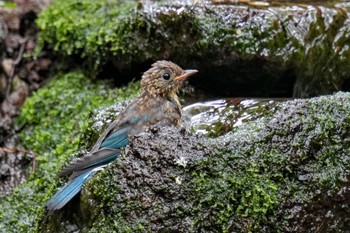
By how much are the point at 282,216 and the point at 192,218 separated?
568 millimetres

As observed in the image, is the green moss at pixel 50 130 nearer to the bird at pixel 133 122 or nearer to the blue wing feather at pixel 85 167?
the bird at pixel 133 122

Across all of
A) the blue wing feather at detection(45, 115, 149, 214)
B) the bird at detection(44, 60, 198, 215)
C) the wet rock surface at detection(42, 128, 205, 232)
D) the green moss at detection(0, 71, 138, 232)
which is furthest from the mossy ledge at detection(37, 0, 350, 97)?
the wet rock surface at detection(42, 128, 205, 232)

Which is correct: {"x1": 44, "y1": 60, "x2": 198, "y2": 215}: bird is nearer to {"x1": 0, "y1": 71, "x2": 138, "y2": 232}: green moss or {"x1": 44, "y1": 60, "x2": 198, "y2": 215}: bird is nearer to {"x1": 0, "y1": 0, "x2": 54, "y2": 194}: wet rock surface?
{"x1": 0, "y1": 71, "x2": 138, "y2": 232}: green moss

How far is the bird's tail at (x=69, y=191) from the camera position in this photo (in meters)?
4.97

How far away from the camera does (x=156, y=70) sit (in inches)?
249

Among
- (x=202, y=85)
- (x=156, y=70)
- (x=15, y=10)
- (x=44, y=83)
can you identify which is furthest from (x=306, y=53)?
(x=15, y=10)

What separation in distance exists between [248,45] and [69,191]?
252 centimetres

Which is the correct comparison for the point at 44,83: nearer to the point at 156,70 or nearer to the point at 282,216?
the point at 156,70

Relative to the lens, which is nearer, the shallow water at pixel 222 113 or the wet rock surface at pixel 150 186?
the wet rock surface at pixel 150 186

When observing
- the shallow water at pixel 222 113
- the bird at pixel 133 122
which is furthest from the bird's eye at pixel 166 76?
the shallow water at pixel 222 113

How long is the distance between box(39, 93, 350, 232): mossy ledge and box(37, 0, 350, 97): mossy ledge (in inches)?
73.7

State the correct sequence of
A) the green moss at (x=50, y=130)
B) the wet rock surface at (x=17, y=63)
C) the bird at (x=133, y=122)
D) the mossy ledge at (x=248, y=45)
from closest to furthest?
1. the bird at (x=133, y=122)
2. the green moss at (x=50, y=130)
3. the mossy ledge at (x=248, y=45)
4. the wet rock surface at (x=17, y=63)

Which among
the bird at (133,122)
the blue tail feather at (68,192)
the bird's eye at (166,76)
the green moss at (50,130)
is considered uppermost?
the bird's eye at (166,76)

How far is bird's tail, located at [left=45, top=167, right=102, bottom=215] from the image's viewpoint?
16.3 ft
